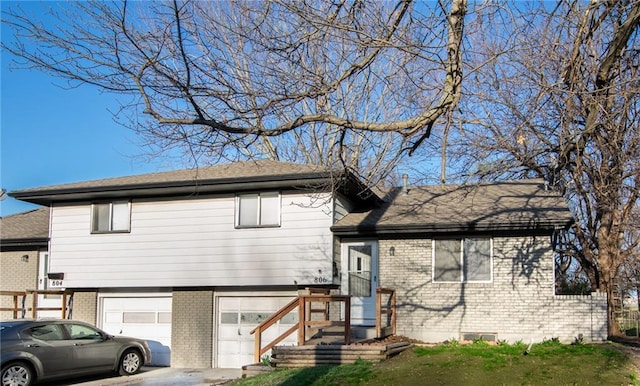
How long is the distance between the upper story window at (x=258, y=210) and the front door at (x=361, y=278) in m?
2.03

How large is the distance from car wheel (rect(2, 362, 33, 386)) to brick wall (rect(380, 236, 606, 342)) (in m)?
8.56

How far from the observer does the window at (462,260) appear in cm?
1733

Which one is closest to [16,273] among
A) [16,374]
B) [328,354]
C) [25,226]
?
[25,226]

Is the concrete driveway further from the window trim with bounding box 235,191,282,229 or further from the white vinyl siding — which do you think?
the window trim with bounding box 235,191,282,229

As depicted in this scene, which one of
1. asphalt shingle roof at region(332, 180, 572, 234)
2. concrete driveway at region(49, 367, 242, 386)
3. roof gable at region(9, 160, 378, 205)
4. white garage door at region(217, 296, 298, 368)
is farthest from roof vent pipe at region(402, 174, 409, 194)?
concrete driveway at region(49, 367, 242, 386)

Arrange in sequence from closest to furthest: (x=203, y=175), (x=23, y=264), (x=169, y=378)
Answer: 1. (x=169, y=378)
2. (x=203, y=175)
3. (x=23, y=264)

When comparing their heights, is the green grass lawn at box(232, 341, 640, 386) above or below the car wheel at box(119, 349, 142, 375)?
above

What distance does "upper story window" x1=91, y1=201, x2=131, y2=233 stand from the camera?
1981cm

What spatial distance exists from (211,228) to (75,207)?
4507 millimetres

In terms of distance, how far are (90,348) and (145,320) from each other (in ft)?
13.0

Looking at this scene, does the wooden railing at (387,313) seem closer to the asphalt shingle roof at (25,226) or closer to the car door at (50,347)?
the car door at (50,347)

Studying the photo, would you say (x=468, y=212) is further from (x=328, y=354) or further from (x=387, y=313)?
(x=328, y=354)

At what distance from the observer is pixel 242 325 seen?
1867 cm

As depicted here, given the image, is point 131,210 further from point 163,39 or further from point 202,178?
point 163,39
